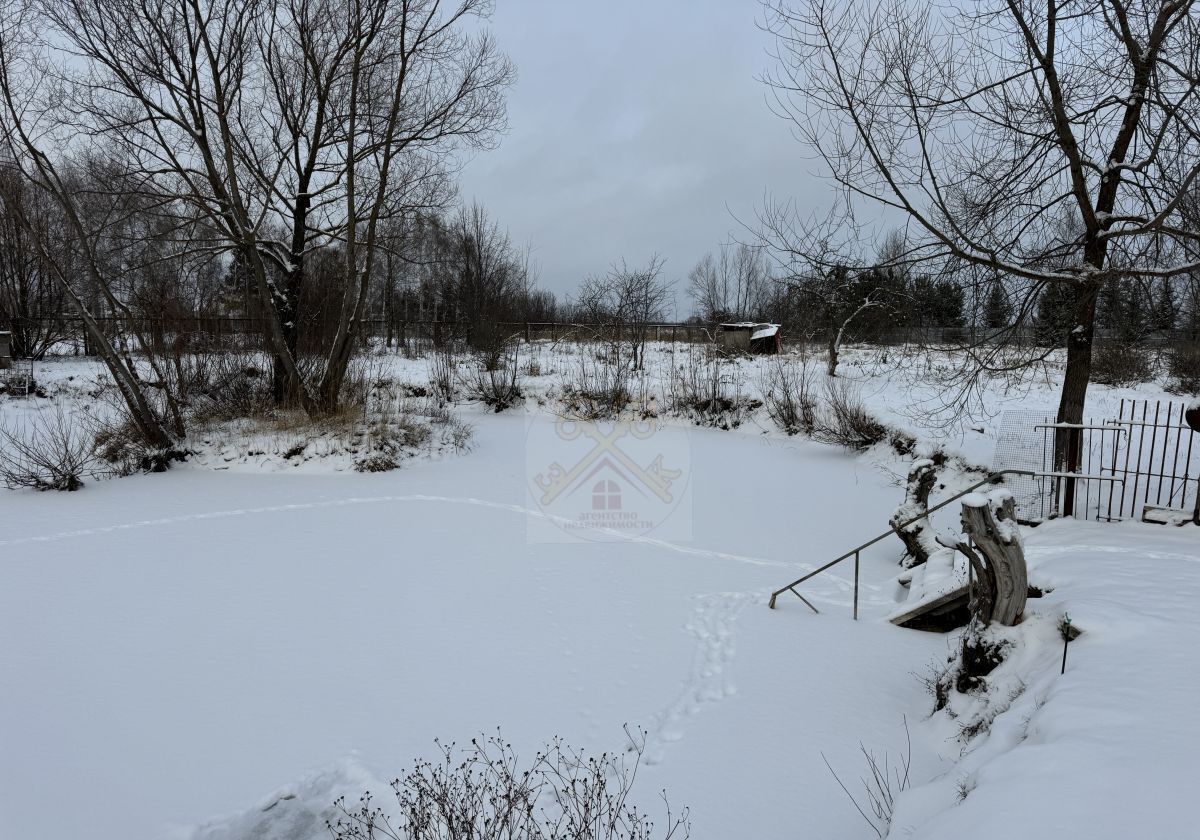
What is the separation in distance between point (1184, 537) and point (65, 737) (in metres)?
8.52

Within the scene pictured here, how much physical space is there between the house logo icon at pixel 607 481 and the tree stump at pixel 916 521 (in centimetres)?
258

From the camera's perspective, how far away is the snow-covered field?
3.05m

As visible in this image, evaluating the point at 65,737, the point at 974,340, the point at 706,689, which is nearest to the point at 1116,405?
the point at 974,340

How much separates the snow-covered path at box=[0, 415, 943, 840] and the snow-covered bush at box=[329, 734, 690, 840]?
18cm

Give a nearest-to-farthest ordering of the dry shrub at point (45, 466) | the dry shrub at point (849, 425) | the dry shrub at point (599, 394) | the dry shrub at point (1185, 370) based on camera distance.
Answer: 1. the dry shrub at point (45, 466)
2. the dry shrub at point (849, 425)
3. the dry shrub at point (1185, 370)
4. the dry shrub at point (599, 394)

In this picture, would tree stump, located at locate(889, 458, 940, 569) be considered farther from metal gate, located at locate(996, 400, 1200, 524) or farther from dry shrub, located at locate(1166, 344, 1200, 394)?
dry shrub, located at locate(1166, 344, 1200, 394)

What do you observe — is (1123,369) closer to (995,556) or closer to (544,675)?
(995,556)

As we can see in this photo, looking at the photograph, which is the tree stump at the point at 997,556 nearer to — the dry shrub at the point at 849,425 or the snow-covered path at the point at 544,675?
the snow-covered path at the point at 544,675

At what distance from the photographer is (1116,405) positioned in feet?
41.8

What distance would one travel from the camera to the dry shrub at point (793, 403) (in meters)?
14.2

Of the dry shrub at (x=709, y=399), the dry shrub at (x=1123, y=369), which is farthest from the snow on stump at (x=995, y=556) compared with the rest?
the dry shrub at (x=1123, y=369)

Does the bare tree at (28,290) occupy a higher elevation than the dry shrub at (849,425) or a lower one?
higher

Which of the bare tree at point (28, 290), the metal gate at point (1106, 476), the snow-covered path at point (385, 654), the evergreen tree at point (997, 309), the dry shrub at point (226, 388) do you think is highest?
the bare tree at point (28, 290)

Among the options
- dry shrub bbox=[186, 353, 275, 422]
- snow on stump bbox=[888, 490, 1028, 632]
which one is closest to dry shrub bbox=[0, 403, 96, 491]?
dry shrub bbox=[186, 353, 275, 422]
